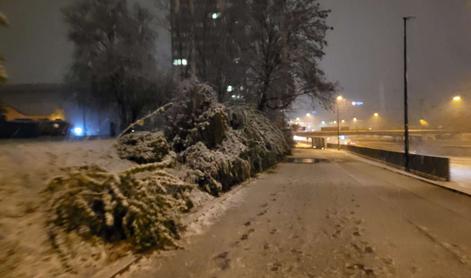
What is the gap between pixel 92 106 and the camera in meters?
45.7

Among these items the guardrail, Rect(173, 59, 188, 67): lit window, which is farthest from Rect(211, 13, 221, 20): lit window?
the guardrail

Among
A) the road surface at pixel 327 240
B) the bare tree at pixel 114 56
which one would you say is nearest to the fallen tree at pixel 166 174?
the road surface at pixel 327 240

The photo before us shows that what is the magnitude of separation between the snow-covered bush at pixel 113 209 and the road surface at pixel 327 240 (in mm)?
514

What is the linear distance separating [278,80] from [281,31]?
13.1ft

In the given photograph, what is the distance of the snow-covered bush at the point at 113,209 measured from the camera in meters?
8.05

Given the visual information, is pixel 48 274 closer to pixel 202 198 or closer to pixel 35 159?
pixel 35 159

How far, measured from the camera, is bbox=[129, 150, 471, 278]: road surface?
23.6 feet

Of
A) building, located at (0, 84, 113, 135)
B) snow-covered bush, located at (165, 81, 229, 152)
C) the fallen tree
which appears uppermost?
building, located at (0, 84, 113, 135)

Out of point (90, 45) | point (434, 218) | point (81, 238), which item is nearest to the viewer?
point (81, 238)

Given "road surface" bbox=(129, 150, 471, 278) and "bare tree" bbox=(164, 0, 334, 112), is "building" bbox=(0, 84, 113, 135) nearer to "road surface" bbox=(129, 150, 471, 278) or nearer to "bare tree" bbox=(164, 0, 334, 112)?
"bare tree" bbox=(164, 0, 334, 112)

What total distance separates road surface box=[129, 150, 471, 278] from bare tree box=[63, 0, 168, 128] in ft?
94.8

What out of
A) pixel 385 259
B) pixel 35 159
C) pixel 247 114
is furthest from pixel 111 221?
pixel 247 114

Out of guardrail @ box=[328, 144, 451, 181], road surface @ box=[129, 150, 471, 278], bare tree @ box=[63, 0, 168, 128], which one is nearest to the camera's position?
road surface @ box=[129, 150, 471, 278]

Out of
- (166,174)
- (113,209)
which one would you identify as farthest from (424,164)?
(113,209)
